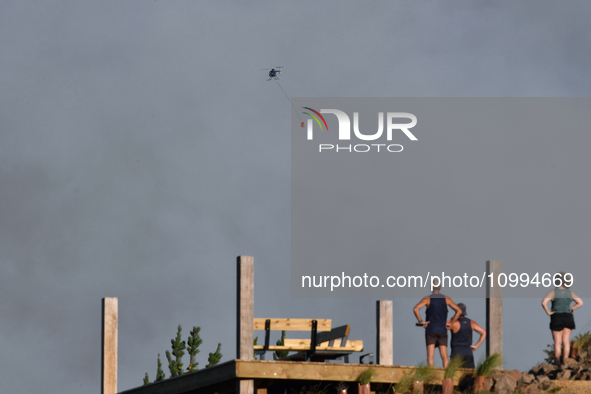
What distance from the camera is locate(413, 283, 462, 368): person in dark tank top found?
52.7ft

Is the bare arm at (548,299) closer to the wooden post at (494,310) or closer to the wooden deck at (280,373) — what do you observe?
the wooden post at (494,310)

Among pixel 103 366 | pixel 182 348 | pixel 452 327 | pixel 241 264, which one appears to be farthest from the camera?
pixel 182 348

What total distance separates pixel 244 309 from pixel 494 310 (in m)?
4.24

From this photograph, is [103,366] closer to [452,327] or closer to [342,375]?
[342,375]

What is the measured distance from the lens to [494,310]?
16.5 m

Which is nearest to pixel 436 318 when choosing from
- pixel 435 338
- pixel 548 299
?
pixel 435 338

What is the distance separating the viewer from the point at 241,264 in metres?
15.0

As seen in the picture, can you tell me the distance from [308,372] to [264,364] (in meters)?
0.72

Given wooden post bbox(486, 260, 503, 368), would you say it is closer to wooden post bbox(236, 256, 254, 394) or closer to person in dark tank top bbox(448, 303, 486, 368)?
person in dark tank top bbox(448, 303, 486, 368)

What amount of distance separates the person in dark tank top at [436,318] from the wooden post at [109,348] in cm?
561

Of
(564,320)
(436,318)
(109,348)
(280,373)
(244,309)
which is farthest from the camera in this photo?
(109,348)

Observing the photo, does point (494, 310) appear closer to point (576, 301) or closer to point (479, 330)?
point (479, 330)

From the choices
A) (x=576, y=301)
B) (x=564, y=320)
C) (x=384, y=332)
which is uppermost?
(x=576, y=301)

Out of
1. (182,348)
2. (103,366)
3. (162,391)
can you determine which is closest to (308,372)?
(162,391)
